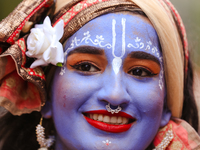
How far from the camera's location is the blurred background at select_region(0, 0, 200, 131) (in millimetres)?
2127

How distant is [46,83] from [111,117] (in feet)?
1.74

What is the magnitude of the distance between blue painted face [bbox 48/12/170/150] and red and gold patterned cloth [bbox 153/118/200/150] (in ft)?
0.62

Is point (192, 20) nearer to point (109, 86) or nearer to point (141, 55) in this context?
point (141, 55)

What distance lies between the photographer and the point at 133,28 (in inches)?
64.7

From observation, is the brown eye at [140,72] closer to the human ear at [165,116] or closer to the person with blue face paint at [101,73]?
the person with blue face paint at [101,73]

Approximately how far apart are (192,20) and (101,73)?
124 centimetres

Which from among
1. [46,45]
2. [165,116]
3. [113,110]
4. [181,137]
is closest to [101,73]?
[113,110]

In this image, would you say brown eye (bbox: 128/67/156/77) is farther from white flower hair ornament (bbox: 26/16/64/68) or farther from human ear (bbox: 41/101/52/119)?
human ear (bbox: 41/101/52/119)

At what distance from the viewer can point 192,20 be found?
7.63 ft

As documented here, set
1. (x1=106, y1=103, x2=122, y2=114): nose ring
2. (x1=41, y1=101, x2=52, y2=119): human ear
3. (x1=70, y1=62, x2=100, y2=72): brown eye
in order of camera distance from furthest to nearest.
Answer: (x1=41, y1=101, x2=52, y2=119): human ear → (x1=70, y1=62, x2=100, y2=72): brown eye → (x1=106, y1=103, x2=122, y2=114): nose ring

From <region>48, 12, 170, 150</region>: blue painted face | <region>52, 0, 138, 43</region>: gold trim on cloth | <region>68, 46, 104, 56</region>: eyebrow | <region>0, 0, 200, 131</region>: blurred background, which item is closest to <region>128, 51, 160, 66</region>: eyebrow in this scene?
<region>48, 12, 170, 150</region>: blue painted face

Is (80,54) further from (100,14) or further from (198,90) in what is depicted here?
(198,90)

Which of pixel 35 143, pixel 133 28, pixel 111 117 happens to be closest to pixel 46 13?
pixel 133 28

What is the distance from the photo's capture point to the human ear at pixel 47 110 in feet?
5.77
